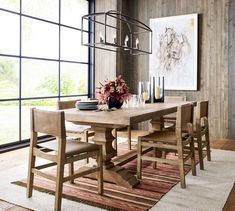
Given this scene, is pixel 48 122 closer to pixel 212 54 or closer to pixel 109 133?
pixel 109 133

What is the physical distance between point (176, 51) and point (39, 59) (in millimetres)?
2587

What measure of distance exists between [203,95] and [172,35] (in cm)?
130

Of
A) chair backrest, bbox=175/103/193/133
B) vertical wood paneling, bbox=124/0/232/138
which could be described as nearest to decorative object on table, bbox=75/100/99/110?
chair backrest, bbox=175/103/193/133

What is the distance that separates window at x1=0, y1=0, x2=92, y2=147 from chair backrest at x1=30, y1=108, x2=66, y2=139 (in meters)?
2.09

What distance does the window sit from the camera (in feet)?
15.0

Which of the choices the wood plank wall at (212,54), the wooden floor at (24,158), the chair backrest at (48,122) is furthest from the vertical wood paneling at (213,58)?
the chair backrest at (48,122)

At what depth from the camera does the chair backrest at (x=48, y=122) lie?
218 cm

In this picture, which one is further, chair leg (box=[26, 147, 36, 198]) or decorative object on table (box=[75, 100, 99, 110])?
decorative object on table (box=[75, 100, 99, 110])

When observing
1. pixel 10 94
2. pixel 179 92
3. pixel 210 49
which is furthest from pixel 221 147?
pixel 10 94

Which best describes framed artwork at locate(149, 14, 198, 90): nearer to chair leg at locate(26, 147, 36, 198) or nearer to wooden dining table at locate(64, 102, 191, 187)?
wooden dining table at locate(64, 102, 191, 187)

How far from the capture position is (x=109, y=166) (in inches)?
115

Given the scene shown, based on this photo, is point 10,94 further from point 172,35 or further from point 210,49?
point 210,49

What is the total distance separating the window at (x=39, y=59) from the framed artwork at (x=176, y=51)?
143cm

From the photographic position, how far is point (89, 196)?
255cm
